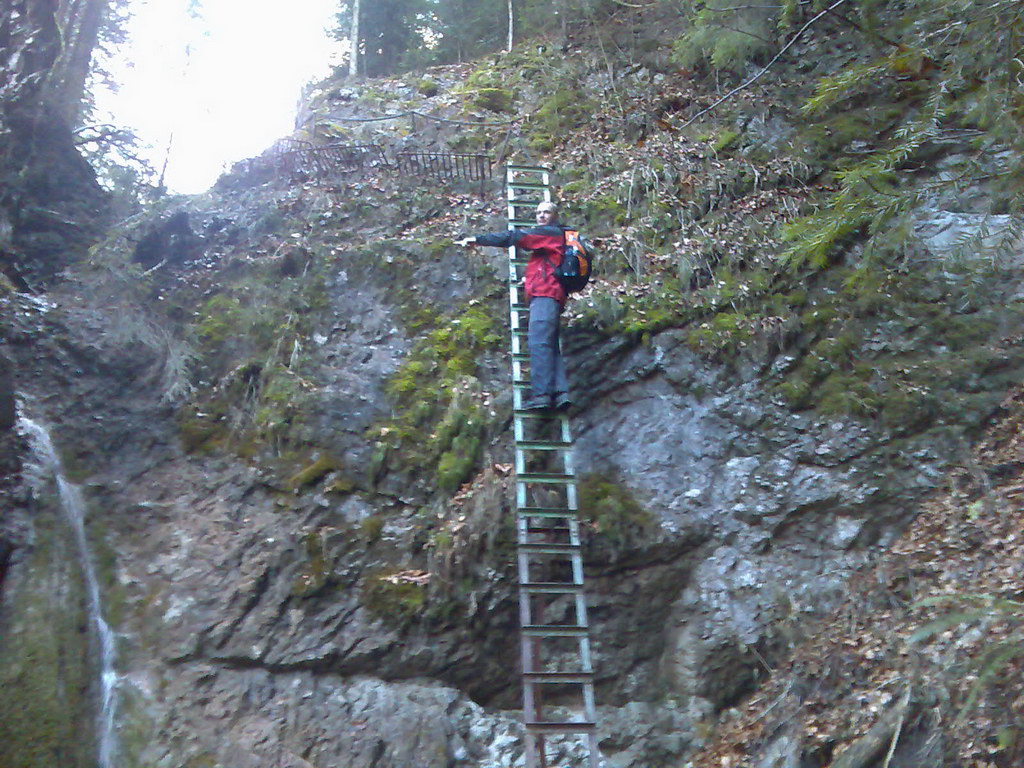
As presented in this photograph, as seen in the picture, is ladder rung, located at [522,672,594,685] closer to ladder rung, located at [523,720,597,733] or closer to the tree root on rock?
ladder rung, located at [523,720,597,733]

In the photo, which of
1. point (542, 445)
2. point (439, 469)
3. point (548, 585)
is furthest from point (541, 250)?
point (548, 585)

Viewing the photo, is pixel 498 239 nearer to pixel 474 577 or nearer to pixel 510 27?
pixel 474 577

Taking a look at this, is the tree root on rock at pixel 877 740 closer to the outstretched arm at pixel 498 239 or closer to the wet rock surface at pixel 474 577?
the wet rock surface at pixel 474 577

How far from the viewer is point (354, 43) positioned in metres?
17.2

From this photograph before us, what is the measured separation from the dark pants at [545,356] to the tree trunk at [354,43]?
1185cm

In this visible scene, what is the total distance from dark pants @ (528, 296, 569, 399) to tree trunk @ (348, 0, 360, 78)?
1185cm

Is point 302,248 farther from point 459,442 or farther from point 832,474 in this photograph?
point 832,474

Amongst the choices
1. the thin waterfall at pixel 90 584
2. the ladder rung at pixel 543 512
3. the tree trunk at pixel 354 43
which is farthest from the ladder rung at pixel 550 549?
the tree trunk at pixel 354 43

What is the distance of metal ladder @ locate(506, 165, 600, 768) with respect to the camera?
5.33m

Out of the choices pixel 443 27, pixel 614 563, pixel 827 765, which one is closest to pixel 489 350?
pixel 614 563

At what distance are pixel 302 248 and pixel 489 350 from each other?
283 cm

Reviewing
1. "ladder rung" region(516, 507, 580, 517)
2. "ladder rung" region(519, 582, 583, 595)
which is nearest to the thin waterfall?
"ladder rung" region(519, 582, 583, 595)

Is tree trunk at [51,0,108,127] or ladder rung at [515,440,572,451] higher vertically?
tree trunk at [51,0,108,127]

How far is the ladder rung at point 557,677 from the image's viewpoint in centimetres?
528
